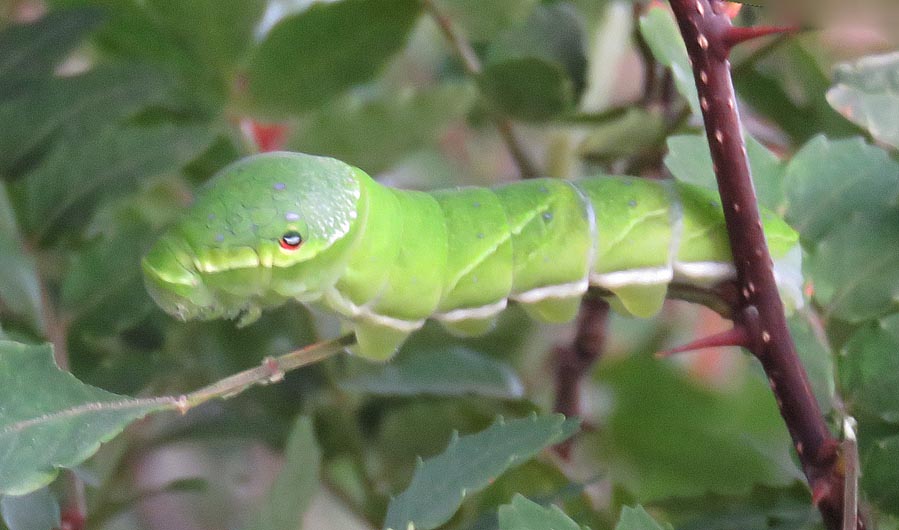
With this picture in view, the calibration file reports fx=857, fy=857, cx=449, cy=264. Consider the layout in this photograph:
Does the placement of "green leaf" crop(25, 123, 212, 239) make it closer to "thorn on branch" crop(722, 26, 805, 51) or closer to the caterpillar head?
the caterpillar head

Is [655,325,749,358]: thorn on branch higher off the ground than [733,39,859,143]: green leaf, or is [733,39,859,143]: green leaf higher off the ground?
[655,325,749,358]: thorn on branch

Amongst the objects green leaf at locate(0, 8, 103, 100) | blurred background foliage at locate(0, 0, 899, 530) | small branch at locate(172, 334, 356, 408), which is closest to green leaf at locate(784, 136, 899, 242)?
blurred background foliage at locate(0, 0, 899, 530)

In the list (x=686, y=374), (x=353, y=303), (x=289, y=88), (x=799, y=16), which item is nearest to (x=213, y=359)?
(x=289, y=88)

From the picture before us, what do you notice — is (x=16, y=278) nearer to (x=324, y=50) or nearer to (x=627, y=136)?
(x=324, y=50)

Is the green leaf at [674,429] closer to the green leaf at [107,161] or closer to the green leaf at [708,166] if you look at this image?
the green leaf at [708,166]

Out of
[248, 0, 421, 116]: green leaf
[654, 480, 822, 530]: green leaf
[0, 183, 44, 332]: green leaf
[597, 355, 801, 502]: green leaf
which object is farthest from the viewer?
[597, 355, 801, 502]: green leaf

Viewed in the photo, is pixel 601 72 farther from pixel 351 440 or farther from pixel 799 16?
pixel 799 16
